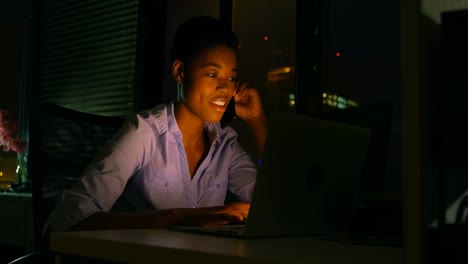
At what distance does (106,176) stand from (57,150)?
39cm

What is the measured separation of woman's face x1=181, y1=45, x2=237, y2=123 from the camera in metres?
1.74

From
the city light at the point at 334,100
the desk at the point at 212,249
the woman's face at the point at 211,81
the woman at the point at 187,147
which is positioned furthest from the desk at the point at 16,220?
the desk at the point at 212,249

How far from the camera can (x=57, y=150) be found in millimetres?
1700

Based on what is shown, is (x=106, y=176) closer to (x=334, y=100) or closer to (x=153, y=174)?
(x=153, y=174)

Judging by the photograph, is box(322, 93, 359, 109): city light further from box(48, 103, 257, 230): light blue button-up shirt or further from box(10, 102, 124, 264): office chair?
box(10, 102, 124, 264): office chair

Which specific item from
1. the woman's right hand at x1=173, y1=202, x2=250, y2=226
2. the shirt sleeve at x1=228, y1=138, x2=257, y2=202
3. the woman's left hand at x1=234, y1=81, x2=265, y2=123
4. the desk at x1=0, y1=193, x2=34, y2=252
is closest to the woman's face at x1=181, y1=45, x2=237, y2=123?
the shirt sleeve at x1=228, y1=138, x2=257, y2=202

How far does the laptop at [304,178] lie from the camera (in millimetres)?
861

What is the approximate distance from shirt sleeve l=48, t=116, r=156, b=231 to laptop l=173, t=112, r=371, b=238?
327 mm

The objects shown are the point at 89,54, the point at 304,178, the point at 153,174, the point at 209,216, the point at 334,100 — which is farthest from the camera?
the point at 89,54

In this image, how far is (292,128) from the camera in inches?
34.7

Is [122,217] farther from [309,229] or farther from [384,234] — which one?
[384,234]

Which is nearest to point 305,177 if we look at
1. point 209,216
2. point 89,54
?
point 209,216

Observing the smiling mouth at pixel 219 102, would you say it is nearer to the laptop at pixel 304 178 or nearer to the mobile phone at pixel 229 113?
the mobile phone at pixel 229 113

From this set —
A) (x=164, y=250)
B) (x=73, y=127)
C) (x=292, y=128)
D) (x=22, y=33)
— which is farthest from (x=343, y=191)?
(x=22, y=33)
